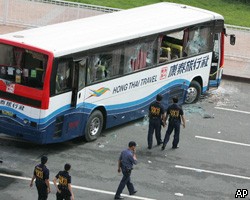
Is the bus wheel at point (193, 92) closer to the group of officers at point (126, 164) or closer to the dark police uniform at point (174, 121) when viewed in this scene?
the group of officers at point (126, 164)

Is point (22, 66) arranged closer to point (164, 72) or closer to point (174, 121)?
point (174, 121)

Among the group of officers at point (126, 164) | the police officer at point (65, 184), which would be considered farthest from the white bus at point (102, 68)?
the police officer at point (65, 184)

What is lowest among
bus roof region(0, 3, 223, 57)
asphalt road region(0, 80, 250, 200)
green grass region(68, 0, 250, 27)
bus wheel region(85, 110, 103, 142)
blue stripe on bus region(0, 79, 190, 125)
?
asphalt road region(0, 80, 250, 200)

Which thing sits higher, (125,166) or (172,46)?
(172,46)

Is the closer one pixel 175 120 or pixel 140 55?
pixel 175 120

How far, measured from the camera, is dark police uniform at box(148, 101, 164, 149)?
823 inches

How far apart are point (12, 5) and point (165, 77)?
30.3 ft

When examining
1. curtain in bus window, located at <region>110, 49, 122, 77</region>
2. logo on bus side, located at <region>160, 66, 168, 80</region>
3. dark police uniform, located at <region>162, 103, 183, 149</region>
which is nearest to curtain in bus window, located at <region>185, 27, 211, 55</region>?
logo on bus side, located at <region>160, 66, 168, 80</region>

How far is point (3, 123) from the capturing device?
2016 centimetres

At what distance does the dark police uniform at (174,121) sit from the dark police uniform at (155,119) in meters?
0.24

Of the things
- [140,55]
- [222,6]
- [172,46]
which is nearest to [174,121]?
[140,55]

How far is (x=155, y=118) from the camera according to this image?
21.1m

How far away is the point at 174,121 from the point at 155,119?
49 cm

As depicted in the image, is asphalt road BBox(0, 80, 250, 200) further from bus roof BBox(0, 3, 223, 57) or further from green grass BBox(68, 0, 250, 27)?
green grass BBox(68, 0, 250, 27)
